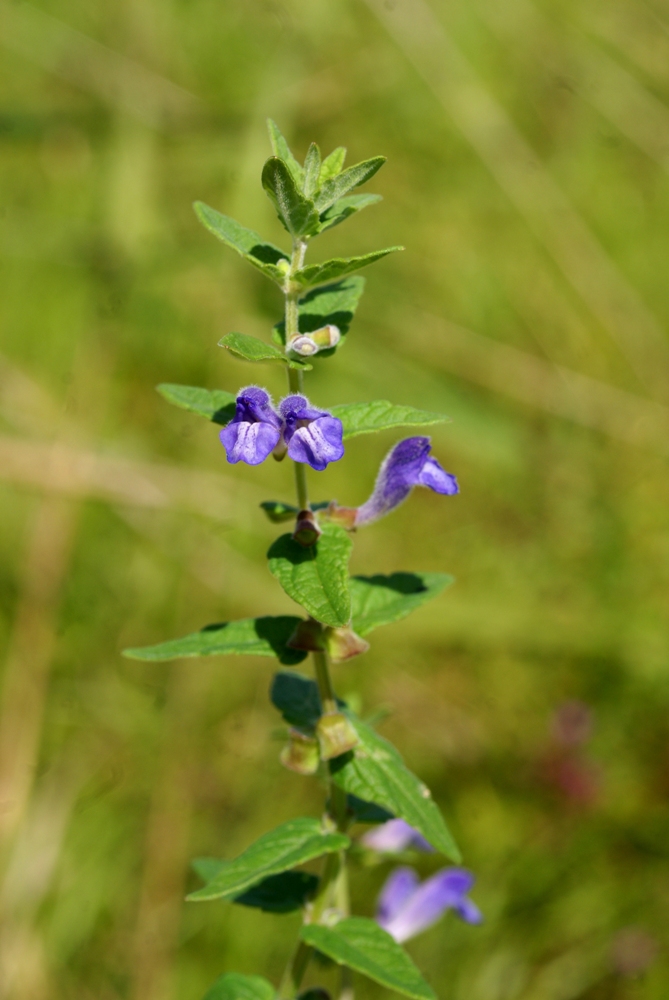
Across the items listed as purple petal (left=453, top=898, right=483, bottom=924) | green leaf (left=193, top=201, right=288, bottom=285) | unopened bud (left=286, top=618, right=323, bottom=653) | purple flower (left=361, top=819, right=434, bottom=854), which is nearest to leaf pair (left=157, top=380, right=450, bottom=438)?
green leaf (left=193, top=201, right=288, bottom=285)

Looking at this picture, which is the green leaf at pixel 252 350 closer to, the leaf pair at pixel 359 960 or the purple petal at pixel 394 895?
the leaf pair at pixel 359 960

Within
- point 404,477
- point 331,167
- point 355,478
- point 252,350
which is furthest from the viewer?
point 355,478

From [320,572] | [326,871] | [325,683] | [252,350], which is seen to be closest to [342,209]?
[252,350]

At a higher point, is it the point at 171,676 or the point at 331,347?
the point at 331,347

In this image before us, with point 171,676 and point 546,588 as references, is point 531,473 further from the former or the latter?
point 171,676

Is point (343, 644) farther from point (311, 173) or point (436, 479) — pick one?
point (311, 173)

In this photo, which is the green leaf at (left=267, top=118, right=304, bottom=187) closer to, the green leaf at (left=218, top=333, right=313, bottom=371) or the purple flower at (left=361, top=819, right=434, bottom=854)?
the green leaf at (left=218, top=333, right=313, bottom=371)

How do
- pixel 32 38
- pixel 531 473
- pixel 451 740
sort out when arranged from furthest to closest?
pixel 32 38, pixel 531 473, pixel 451 740

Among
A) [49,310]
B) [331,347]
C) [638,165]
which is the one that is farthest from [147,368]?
[638,165]
